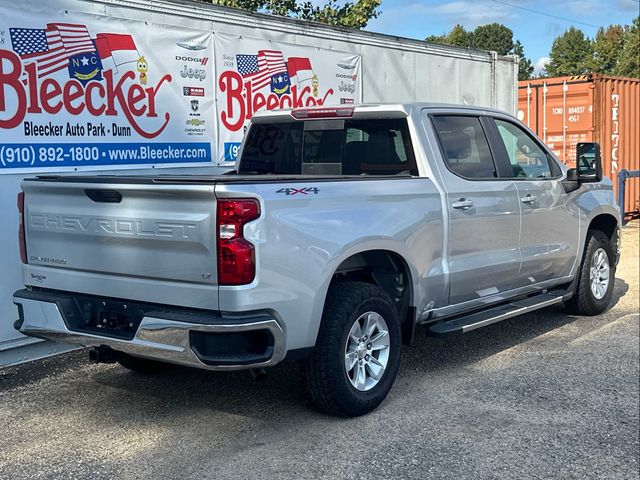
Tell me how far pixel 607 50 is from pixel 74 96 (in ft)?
188

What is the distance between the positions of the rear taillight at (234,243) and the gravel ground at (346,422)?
1.05 meters

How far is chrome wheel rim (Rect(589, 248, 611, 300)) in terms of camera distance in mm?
7328

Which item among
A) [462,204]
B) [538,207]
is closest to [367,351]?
[462,204]

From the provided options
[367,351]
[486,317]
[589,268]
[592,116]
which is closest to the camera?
[367,351]

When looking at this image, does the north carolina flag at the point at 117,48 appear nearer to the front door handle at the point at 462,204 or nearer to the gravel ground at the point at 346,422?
the gravel ground at the point at 346,422

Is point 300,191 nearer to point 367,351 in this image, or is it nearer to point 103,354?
point 367,351

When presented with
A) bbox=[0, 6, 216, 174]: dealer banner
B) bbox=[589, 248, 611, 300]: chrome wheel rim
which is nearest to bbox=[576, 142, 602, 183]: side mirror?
bbox=[589, 248, 611, 300]: chrome wheel rim

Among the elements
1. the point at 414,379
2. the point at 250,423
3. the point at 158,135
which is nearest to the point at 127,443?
the point at 250,423

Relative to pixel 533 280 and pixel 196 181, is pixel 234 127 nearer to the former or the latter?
pixel 533 280

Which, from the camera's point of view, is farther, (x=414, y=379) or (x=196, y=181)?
(x=414, y=379)

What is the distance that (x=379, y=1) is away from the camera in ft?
53.0

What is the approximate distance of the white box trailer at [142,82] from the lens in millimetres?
6039

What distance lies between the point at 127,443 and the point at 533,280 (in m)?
3.58

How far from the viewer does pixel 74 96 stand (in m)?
6.47
